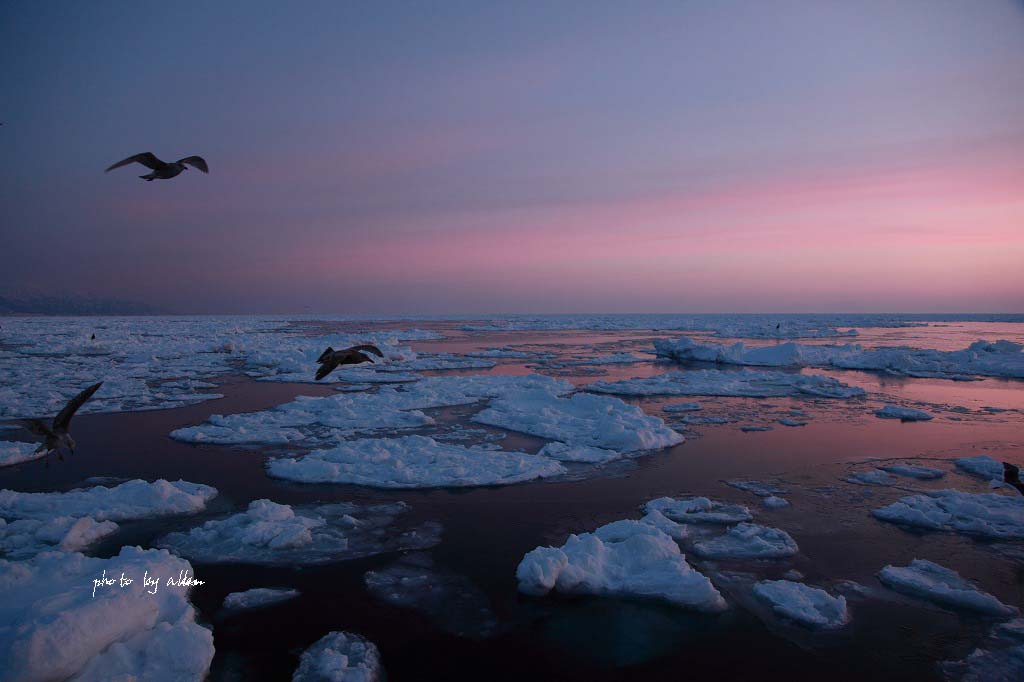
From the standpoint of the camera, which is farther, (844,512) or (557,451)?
(557,451)

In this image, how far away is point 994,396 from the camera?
49.9 ft

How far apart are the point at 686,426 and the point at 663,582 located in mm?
6626

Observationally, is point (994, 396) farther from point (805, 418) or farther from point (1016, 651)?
point (1016, 651)

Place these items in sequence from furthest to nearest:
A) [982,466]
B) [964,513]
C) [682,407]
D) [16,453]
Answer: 1. [682,407]
2. [16,453]
3. [982,466]
4. [964,513]

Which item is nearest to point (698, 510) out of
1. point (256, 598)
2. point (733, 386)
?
point (256, 598)

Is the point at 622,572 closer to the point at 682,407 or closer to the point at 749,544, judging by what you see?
the point at 749,544

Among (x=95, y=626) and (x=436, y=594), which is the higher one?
(x=95, y=626)

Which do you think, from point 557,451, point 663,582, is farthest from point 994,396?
point 663,582

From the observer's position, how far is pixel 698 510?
6340mm

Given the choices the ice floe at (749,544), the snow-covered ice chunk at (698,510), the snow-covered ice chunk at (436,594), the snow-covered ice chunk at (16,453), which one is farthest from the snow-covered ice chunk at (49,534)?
the ice floe at (749,544)

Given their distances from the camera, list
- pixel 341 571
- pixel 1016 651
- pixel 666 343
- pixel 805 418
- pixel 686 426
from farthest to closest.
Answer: pixel 666 343 → pixel 805 418 → pixel 686 426 → pixel 341 571 → pixel 1016 651

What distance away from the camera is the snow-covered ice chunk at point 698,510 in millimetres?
6094

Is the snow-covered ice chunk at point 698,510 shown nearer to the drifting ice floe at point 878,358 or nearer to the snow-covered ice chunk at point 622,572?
the snow-covered ice chunk at point 622,572

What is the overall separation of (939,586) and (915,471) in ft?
12.7
